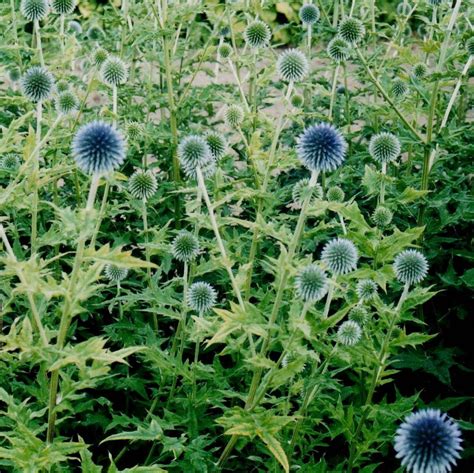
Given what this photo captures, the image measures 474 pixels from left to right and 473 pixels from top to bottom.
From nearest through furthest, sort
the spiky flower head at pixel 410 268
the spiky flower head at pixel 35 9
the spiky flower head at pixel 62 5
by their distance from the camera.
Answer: the spiky flower head at pixel 410 268 < the spiky flower head at pixel 35 9 < the spiky flower head at pixel 62 5

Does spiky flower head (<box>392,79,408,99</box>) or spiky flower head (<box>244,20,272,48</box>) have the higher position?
spiky flower head (<box>392,79,408,99</box>)

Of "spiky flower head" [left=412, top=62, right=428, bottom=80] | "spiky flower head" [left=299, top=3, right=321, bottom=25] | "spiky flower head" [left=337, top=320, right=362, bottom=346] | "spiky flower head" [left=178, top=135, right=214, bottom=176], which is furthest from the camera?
"spiky flower head" [left=299, top=3, right=321, bottom=25]

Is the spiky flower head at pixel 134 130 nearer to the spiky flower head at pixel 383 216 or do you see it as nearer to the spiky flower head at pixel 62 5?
the spiky flower head at pixel 62 5

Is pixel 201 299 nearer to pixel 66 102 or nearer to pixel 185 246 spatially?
pixel 185 246

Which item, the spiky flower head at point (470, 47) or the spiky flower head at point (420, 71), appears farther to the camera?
the spiky flower head at point (420, 71)

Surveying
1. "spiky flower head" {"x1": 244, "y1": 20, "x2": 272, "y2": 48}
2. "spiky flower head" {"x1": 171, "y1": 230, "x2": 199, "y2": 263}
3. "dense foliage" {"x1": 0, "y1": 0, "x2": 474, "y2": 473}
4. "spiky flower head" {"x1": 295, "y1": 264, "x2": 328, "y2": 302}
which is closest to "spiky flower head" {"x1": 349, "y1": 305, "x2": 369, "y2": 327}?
"dense foliage" {"x1": 0, "y1": 0, "x2": 474, "y2": 473}

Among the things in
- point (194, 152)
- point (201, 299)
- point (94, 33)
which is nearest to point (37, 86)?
point (194, 152)

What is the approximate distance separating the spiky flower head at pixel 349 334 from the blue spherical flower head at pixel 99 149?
1074 mm

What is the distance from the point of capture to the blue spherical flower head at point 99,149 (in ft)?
8.27

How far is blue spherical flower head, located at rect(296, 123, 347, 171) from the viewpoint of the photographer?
2.78 meters

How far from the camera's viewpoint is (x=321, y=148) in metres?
2.78

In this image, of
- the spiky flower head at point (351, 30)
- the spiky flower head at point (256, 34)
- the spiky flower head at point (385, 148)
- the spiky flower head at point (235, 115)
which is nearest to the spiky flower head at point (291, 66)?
the spiky flower head at point (235, 115)

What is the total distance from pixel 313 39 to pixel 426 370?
2914 mm

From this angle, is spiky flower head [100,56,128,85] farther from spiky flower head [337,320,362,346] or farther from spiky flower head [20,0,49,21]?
spiky flower head [337,320,362,346]
